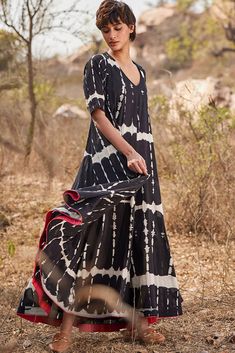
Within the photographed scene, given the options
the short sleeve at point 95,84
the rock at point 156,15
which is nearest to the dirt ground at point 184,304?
the short sleeve at point 95,84

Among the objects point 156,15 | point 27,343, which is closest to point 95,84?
point 27,343

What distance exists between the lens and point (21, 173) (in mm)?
7570

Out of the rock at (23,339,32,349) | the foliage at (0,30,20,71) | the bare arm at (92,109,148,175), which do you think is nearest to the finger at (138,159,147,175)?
the bare arm at (92,109,148,175)

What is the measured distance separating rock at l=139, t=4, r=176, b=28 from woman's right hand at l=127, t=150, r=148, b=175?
150 feet

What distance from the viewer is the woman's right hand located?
2.72 metres

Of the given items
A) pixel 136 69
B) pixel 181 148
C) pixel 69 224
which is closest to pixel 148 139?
pixel 136 69

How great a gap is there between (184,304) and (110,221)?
120 cm

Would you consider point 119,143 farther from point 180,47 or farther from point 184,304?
point 180,47

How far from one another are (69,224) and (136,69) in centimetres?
71

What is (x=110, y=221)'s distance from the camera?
9.05 feet

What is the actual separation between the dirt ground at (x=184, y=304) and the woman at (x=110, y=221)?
0.66 feet

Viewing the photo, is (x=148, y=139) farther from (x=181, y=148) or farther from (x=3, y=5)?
(x=3, y=5)

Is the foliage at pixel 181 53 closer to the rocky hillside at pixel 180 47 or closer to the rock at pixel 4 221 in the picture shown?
the rocky hillside at pixel 180 47

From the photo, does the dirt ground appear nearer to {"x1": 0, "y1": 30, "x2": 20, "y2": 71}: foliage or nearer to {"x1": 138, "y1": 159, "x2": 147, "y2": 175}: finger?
{"x1": 138, "y1": 159, "x2": 147, "y2": 175}: finger
